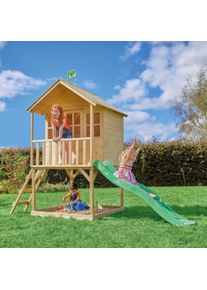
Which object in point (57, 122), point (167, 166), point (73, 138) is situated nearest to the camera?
point (73, 138)

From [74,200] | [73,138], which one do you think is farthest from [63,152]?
[74,200]

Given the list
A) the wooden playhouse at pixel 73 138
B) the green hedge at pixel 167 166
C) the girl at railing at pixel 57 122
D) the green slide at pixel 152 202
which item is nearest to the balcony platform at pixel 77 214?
the wooden playhouse at pixel 73 138

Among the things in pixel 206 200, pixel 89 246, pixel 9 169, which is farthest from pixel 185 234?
pixel 9 169

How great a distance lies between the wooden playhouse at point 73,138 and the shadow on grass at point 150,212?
1.38 ft

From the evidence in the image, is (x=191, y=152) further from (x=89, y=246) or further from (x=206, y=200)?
(x=89, y=246)

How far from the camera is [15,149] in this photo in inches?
719

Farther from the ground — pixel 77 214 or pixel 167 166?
pixel 167 166

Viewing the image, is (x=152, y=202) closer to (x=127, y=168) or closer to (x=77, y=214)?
(x=127, y=168)

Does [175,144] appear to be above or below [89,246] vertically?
above

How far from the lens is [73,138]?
30.0 feet

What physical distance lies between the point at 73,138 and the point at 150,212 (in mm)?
2882

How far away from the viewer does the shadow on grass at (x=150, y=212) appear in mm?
9126

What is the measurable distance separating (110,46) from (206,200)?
6309 millimetres

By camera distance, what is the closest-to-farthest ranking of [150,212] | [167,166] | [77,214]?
[77,214], [150,212], [167,166]
